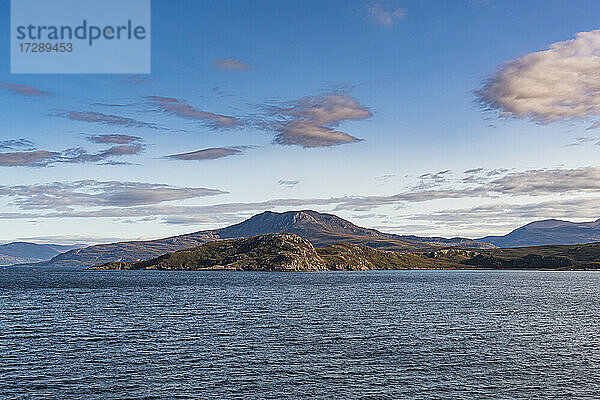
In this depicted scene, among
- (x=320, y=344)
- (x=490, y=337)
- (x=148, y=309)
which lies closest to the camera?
(x=320, y=344)

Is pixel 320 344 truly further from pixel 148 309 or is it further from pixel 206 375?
pixel 148 309

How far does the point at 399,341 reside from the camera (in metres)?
77.4

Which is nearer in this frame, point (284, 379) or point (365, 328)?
point (284, 379)

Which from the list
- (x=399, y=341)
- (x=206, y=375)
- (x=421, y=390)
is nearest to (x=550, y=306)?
(x=399, y=341)

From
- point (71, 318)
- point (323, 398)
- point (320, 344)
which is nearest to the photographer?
point (323, 398)

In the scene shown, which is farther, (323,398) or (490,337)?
(490,337)

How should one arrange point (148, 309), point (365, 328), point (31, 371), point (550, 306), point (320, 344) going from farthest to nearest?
point (550, 306)
point (148, 309)
point (365, 328)
point (320, 344)
point (31, 371)

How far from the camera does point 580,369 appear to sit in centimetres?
6100

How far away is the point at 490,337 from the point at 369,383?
126ft

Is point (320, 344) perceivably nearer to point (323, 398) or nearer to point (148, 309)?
point (323, 398)

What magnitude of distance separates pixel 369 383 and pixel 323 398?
730 cm

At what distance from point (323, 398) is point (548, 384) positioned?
85.0 ft

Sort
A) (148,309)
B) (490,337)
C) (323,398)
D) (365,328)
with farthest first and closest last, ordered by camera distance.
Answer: (148,309)
(365,328)
(490,337)
(323,398)

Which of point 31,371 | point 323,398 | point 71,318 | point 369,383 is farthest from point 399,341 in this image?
point 71,318
